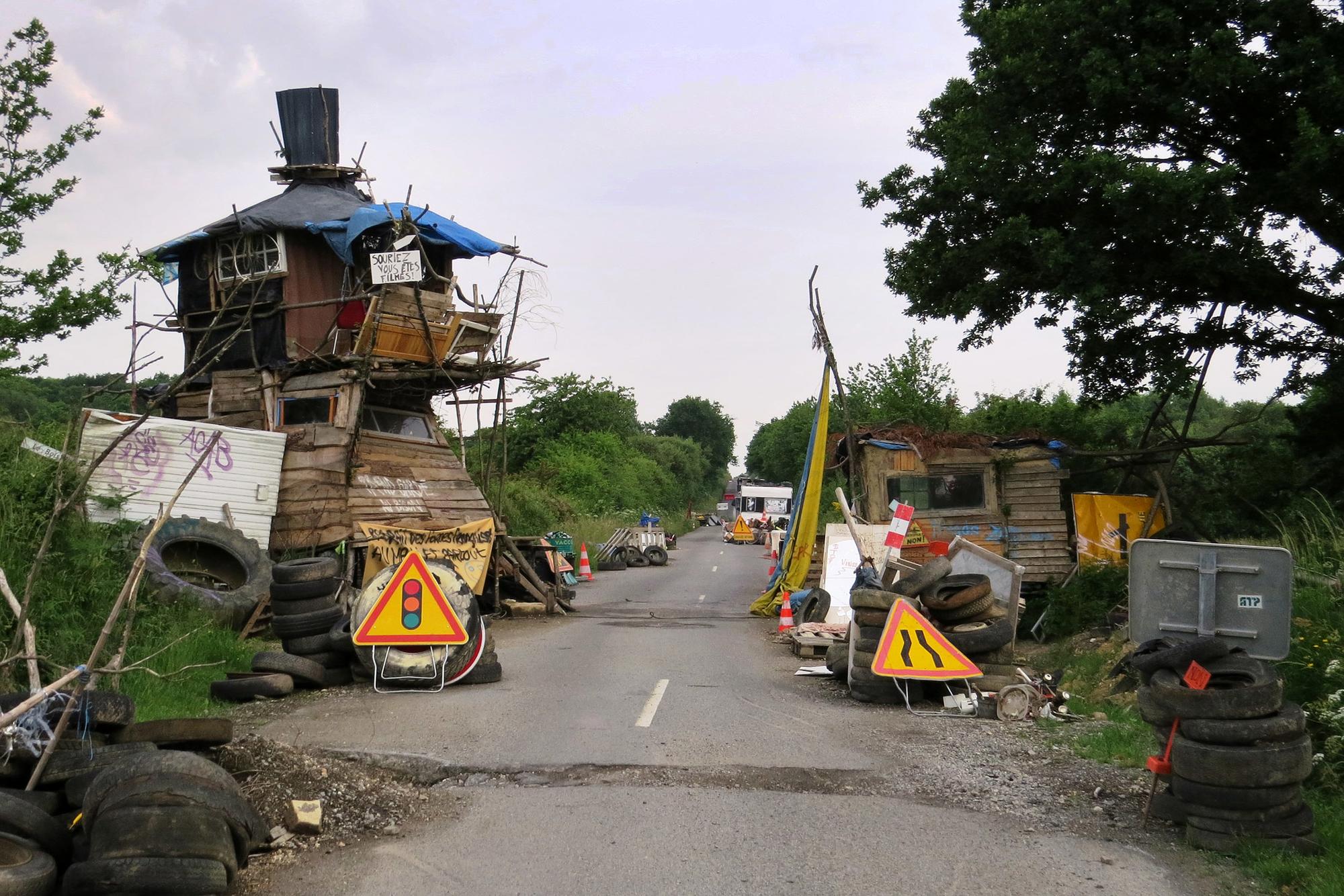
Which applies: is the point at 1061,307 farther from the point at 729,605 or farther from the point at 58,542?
the point at 58,542

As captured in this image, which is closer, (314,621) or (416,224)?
(314,621)

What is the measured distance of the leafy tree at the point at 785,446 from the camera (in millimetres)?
86125

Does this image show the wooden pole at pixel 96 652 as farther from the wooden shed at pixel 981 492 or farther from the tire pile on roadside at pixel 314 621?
the wooden shed at pixel 981 492

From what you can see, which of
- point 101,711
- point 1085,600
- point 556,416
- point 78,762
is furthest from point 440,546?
point 556,416

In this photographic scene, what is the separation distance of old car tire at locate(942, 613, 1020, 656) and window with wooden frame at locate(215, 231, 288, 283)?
1530 centimetres

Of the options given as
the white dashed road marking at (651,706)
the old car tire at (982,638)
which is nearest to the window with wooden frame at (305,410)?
the white dashed road marking at (651,706)

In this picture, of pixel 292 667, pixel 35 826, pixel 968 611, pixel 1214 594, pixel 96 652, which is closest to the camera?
pixel 35 826

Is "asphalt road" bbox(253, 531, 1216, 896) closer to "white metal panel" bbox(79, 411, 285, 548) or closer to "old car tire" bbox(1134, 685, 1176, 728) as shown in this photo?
"old car tire" bbox(1134, 685, 1176, 728)

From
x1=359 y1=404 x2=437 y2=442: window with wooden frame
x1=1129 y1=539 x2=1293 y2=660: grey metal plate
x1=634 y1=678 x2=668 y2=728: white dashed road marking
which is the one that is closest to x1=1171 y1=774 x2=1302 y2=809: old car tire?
x1=1129 y1=539 x2=1293 y2=660: grey metal plate

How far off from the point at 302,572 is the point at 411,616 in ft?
4.66

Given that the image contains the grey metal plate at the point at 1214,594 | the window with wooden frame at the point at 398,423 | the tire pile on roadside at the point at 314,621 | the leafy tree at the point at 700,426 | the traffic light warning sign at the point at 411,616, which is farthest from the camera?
the leafy tree at the point at 700,426

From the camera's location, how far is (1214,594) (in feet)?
25.1

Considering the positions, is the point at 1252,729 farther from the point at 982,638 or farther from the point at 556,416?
the point at 556,416

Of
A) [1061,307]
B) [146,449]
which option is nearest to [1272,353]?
→ [1061,307]
